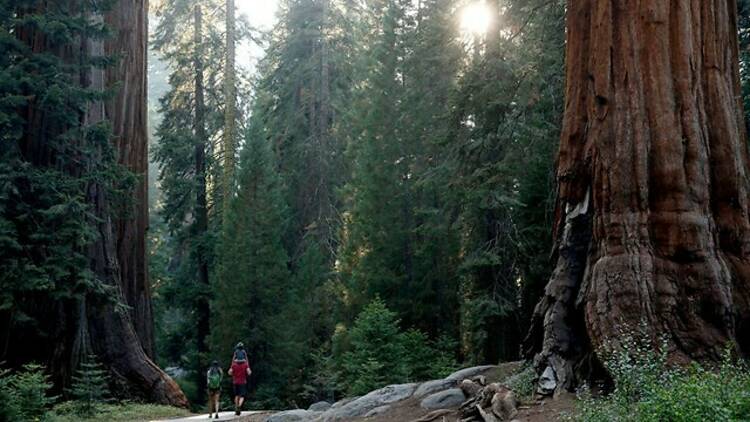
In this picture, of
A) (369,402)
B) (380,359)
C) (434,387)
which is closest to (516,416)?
(434,387)

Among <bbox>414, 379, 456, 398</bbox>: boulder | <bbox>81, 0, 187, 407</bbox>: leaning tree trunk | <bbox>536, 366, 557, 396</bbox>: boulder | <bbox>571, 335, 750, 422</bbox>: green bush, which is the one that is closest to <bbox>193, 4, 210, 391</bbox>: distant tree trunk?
<bbox>81, 0, 187, 407</bbox>: leaning tree trunk

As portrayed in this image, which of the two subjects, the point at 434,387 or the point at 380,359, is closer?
the point at 434,387

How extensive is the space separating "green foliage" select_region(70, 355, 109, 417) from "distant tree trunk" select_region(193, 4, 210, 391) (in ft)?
Answer: 41.0

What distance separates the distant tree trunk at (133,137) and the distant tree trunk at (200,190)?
341 inches

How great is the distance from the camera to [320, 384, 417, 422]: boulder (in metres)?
10.5

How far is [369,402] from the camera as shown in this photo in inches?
419

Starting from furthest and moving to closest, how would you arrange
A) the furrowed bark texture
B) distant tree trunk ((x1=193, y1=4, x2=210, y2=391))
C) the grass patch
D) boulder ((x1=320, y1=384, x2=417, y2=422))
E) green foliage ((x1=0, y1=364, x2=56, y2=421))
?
1. distant tree trunk ((x1=193, y1=4, x2=210, y2=391))
2. the furrowed bark texture
3. the grass patch
4. green foliage ((x1=0, y1=364, x2=56, y2=421))
5. boulder ((x1=320, y1=384, x2=417, y2=422))

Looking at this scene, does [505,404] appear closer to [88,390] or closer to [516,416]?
[516,416]

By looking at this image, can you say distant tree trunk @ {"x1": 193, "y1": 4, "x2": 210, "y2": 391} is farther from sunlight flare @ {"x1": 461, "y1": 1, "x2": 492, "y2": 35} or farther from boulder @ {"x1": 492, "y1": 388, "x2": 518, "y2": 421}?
boulder @ {"x1": 492, "y1": 388, "x2": 518, "y2": 421}

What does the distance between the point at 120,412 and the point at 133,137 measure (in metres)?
7.57

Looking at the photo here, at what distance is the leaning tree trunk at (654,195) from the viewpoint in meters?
7.40

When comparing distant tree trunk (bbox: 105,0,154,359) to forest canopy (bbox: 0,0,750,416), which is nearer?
forest canopy (bbox: 0,0,750,416)

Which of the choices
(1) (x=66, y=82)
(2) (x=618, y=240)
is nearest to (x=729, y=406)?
(2) (x=618, y=240)

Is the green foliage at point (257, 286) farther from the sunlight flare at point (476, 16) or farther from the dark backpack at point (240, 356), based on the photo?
the sunlight flare at point (476, 16)
